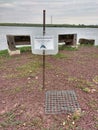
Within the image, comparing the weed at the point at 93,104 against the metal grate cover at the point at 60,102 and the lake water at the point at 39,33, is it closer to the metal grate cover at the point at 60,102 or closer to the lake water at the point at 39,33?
the metal grate cover at the point at 60,102

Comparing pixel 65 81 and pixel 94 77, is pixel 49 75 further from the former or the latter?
pixel 94 77

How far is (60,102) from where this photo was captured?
8.92ft

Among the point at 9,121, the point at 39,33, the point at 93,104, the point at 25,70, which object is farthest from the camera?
the point at 25,70

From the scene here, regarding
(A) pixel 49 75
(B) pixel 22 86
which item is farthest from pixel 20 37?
(B) pixel 22 86

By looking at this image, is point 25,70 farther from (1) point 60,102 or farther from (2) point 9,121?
(2) point 9,121

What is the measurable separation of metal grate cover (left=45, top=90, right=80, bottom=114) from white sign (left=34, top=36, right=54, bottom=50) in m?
0.76

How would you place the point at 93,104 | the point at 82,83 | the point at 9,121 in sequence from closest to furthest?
the point at 9,121 < the point at 93,104 < the point at 82,83

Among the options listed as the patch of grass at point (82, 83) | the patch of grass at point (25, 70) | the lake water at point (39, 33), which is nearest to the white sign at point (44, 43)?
the lake water at point (39, 33)

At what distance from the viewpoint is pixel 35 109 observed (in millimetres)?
2531

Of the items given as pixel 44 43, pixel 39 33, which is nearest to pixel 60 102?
pixel 44 43

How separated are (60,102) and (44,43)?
37.9 inches

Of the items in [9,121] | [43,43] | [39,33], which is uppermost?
[39,33]

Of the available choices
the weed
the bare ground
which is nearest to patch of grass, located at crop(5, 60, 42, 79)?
the bare ground

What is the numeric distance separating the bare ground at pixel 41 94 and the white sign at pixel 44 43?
75cm
